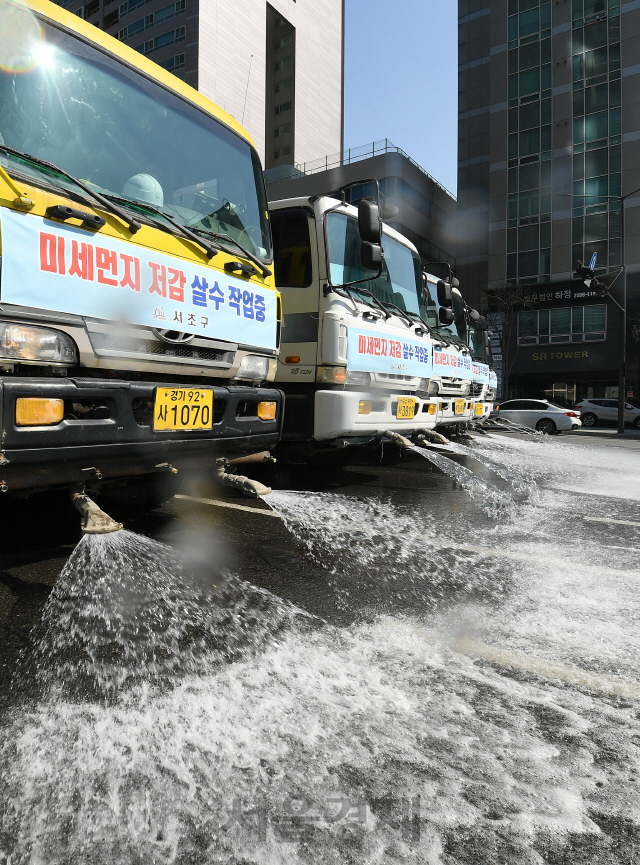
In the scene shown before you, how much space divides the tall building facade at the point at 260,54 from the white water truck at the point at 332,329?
4119 centimetres

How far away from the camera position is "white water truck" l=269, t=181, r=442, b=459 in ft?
16.4

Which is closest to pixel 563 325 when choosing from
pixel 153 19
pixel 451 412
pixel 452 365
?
pixel 452 365

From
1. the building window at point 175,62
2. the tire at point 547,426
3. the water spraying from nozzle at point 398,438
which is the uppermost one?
the building window at point 175,62

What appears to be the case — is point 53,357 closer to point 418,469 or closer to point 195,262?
point 195,262

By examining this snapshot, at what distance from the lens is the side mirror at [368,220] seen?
15.4 ft

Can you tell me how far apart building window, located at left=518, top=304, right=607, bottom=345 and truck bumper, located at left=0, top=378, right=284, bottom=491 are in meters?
33.4

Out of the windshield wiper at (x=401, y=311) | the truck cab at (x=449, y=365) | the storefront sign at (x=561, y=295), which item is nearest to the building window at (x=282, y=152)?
the storefront sign at (x=561, y=295)

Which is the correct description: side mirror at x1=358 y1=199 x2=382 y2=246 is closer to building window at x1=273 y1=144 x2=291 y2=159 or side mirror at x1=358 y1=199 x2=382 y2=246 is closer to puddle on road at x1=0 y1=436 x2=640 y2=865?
puddle on road at x1=0 y1=436 x2=640 y2=865

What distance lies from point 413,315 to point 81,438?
15.2ft

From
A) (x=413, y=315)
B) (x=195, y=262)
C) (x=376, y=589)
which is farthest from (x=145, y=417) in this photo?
(x=413, y=315)

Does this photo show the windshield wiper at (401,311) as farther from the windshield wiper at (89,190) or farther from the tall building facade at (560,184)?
the tall building facade at (560,184)

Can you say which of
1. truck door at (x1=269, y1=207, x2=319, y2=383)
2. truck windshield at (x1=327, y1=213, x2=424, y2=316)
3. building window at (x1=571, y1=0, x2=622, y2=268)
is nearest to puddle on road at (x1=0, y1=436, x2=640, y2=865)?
truck door at (x1=269, y1=207, x2=319, y2=383)

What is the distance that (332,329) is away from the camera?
4.99 m

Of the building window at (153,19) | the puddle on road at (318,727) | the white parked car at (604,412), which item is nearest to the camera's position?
the puddle on road at (318,727)
